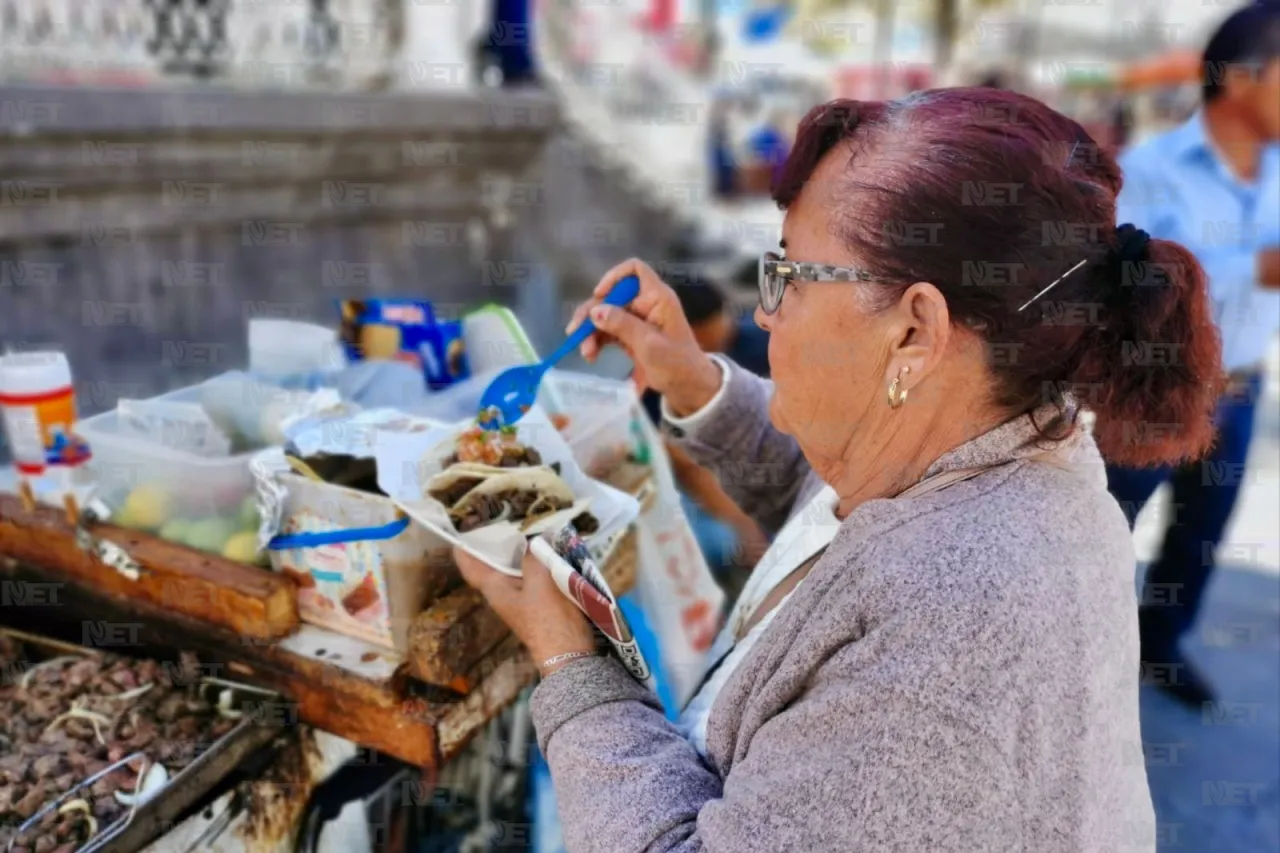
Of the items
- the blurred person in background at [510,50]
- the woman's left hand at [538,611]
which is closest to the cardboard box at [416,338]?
the woman's left hand at [538,611]

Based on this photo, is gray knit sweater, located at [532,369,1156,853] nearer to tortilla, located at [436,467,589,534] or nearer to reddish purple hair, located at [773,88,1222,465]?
reddish purple hair, located at [773,88,1222,465]

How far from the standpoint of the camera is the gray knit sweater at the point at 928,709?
0.89 metres

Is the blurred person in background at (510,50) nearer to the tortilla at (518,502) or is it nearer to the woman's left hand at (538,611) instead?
the tortilla at (518,502)

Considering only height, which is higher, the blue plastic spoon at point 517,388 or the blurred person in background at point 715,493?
the blue plastic spoon at point 517,388

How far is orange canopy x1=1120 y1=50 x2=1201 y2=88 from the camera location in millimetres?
17828

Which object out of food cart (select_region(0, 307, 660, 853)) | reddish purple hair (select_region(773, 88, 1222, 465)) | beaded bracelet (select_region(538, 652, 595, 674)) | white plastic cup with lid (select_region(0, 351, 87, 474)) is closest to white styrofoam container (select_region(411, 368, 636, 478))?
food cart (select_region(0, 307, 660, 853))

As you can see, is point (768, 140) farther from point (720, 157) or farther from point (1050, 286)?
point (1050, 286)

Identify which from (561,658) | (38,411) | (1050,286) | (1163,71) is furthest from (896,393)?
(1163,71)

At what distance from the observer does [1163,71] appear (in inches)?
715

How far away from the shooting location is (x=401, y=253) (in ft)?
16.9

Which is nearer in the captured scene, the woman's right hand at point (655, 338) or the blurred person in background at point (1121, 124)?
the woman's right hand at point (655, 338)

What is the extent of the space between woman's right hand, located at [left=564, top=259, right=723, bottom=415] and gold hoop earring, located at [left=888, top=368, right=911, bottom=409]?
2.26 feet

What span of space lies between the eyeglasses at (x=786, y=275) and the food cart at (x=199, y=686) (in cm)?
58

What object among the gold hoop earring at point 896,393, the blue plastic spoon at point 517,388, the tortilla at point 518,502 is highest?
the gold hoop earring at point 896,393
